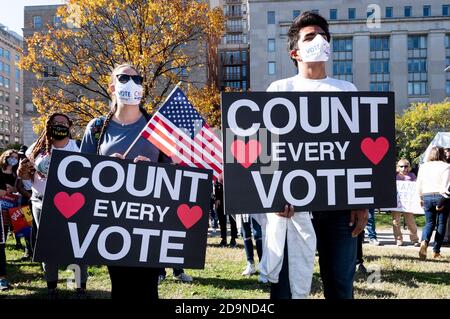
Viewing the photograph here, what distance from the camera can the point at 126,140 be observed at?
328 centimetres

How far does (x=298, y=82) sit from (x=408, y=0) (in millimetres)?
65830

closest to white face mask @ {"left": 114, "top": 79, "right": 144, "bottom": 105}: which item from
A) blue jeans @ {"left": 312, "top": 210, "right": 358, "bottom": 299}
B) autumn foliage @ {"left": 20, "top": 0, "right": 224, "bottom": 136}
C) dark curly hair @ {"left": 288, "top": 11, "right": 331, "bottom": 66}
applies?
dark curly hair @ {"left": 288, "top": 11, "right": 331, "bottom": 66}

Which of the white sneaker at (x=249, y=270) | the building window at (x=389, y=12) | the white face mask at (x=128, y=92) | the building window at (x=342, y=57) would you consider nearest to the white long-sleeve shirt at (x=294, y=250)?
A: the white face mask at (x=128, y=92)

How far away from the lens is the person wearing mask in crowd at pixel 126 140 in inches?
122

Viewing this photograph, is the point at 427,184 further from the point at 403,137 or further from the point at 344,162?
the point at 403,137

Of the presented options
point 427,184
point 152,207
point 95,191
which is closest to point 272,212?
point 152,207

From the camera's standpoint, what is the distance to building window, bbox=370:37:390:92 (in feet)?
201

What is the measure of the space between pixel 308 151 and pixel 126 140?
1292mm

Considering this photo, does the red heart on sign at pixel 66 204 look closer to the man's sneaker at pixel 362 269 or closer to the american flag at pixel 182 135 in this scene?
the american flag at pixel 182 135

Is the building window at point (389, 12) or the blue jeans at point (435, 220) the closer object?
the blue jeans at point (435, 220)

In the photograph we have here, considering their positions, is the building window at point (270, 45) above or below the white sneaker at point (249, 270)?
above

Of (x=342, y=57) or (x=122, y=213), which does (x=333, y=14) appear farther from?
(x=122, y=213)

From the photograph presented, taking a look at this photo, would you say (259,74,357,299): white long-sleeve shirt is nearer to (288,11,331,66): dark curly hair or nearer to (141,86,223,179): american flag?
(141,86,223,179): american flag

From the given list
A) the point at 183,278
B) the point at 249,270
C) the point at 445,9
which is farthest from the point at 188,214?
the point at 445,9
